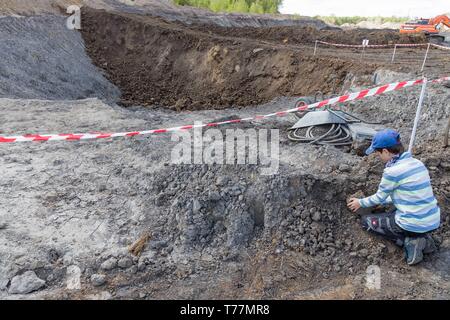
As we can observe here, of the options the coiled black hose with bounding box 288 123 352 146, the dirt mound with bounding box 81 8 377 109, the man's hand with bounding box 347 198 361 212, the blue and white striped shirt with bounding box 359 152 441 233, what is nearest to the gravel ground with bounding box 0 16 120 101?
the dirt mound with bounding box 81 8 377 109

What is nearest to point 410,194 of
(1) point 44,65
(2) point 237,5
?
(1) point 44,65

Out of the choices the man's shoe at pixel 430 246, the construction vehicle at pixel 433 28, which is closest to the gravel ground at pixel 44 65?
the man's shoe at pixel 430 246

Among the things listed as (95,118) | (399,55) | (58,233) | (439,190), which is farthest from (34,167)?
(399,55)

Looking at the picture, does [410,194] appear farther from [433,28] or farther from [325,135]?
[433,28]

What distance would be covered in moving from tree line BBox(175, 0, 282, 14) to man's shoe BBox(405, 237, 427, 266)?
39.2 metres

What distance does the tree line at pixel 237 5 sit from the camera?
1612 inches

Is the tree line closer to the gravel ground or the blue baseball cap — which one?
the gravel ground

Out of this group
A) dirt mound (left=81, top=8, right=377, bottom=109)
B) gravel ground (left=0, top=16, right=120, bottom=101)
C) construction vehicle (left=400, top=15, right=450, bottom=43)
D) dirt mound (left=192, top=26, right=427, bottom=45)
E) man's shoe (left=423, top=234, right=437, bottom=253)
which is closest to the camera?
man's shoe (left=423, top=234, right=437, bottom=253)

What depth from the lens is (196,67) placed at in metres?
15.2

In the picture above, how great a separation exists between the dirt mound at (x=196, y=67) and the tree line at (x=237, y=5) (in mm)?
23102

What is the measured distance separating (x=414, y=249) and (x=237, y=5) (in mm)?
45606

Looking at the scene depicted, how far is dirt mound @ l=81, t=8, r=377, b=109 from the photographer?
41.2 ft

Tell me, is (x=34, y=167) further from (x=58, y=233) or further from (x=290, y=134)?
(x=290, y=134)

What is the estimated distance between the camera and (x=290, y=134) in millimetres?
6770
